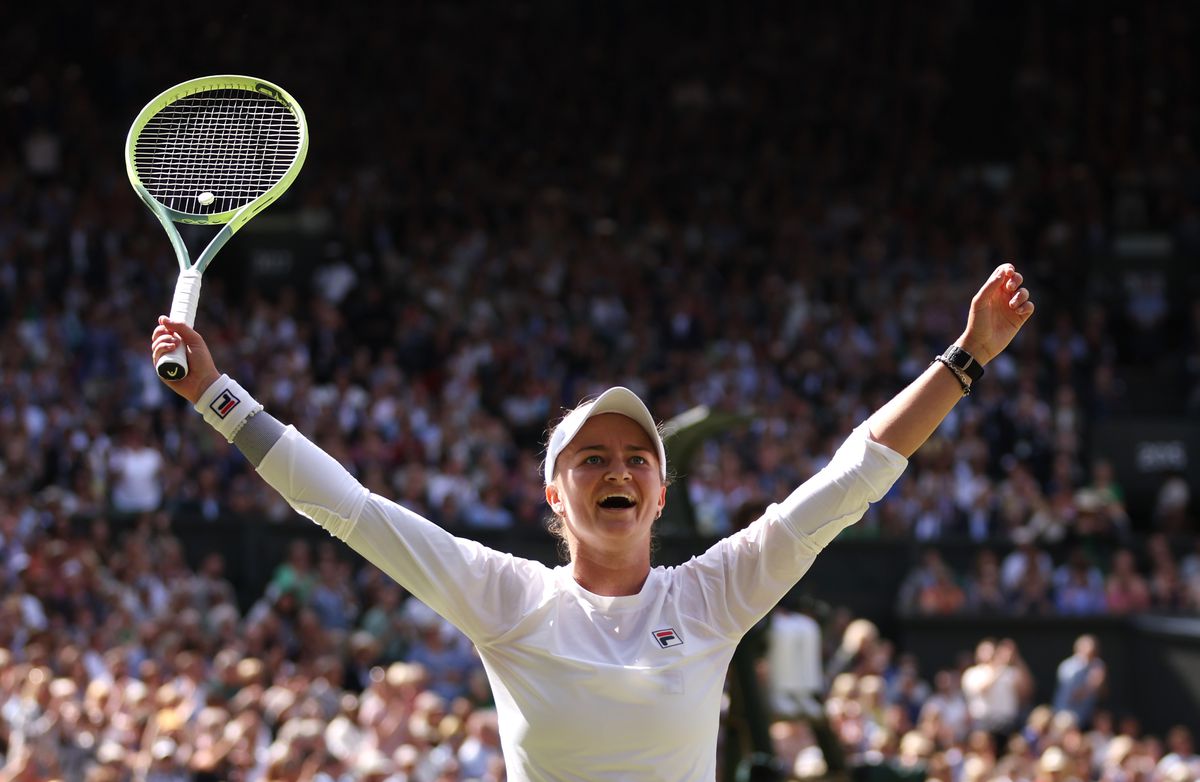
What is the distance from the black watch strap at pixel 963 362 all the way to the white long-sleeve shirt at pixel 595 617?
20cm

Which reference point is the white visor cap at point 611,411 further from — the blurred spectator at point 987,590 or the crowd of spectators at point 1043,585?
the blurred spectator at point 987,590

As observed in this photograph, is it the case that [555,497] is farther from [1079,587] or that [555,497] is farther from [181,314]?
[1079,587]

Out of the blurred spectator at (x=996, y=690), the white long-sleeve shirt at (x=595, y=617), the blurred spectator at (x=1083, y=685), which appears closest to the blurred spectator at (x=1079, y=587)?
the blurred spectator at (x=1083, y=685)

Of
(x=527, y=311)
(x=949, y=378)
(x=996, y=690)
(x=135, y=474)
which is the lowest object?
(x=949, y=378)

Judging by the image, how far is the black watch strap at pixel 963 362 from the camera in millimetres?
3244

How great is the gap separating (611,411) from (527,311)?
14949mm

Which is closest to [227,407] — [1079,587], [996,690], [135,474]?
[996,690]

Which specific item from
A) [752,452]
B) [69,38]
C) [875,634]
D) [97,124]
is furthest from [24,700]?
[69,38]

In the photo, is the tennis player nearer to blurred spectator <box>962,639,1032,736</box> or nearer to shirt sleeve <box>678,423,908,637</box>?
shirt sleeve <box>678,423,908,637</box>

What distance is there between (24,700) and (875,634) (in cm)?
596

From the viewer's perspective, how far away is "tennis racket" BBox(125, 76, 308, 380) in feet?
12.9

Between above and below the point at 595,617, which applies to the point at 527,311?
above

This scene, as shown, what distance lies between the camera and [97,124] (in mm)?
20203

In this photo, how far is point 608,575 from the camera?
3.28 metres
